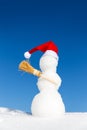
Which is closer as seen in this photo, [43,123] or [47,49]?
[43,123]

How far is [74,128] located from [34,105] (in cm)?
54

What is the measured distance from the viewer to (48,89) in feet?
9.47

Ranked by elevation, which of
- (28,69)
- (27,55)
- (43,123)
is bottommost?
(43,123)

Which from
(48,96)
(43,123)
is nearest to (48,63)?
(48,96)

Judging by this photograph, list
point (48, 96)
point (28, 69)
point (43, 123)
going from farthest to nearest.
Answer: point (28, 69) → point (48, 96) → point (43, 123)

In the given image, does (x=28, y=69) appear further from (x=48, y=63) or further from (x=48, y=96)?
(x=48, y=96)

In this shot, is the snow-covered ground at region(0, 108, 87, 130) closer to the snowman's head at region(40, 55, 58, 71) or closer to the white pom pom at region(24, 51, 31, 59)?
the snowman's head at region(40, 55, 58, 71)

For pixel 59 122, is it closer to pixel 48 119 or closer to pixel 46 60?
pixel 48 119

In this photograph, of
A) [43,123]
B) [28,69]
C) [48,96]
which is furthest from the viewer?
[28,69]

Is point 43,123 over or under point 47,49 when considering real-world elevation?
under

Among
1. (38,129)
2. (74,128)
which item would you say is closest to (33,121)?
(38,129)

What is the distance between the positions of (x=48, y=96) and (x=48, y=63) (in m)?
Answer: 0.28

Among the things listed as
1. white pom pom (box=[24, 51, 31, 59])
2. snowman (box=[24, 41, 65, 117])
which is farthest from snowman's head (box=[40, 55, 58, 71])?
white pom pom (box=[24, 51, 31, 59])

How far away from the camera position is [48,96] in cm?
283
